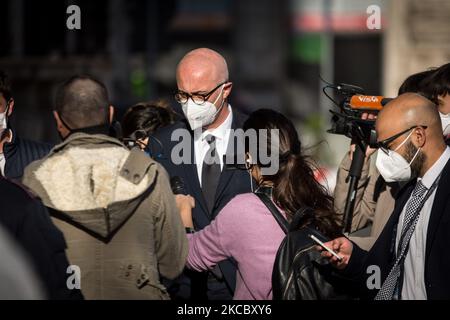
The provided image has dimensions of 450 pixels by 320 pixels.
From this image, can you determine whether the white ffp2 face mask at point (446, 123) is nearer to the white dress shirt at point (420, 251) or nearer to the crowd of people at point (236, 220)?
the crowd of people at point (236, 220)

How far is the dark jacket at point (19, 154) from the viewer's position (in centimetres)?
532

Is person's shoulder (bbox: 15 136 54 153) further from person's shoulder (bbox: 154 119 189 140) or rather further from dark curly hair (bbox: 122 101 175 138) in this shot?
dark curly hair (bbox: 122 101 175 138)

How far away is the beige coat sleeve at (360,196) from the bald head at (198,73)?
88 centimetres

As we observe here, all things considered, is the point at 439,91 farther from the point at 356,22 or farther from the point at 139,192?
the point at 356,22

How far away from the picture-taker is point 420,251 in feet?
14.5

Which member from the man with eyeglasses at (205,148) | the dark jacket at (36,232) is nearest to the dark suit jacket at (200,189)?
the man with eyeglasses at (205,148)

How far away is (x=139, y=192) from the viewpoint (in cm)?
431

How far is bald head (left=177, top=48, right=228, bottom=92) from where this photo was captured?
216 inches

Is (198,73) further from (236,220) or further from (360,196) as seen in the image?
(236,220)

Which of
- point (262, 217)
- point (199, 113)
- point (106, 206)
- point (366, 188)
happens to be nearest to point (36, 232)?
point (106, 206)

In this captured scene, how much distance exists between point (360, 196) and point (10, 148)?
1.97 metres

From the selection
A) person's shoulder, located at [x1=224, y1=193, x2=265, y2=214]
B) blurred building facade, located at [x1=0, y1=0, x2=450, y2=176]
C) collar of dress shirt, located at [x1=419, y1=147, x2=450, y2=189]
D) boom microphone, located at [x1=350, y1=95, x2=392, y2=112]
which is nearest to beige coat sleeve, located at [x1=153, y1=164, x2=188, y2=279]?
person's shoulder, located at [x1=224, y1=193, x2=265, y2=214]

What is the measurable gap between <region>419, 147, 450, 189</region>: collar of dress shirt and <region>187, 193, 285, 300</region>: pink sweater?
0.70m
